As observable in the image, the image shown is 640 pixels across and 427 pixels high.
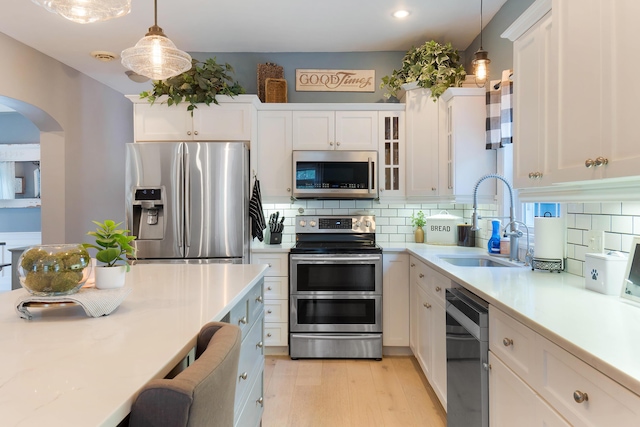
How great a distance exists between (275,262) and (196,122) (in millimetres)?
1390

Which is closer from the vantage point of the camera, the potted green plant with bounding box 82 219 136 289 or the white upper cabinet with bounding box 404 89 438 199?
the potted green plant with bounding box 82 219 136 289

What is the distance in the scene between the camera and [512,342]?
141cm

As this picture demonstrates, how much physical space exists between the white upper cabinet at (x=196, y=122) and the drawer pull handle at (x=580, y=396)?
2.93m

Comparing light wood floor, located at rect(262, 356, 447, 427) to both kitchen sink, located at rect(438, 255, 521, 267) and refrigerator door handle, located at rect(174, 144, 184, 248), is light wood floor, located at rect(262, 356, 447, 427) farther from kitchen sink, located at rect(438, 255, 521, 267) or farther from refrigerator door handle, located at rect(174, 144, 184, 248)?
refrigerator door handle, located at rect(174, 144, 184, 248)

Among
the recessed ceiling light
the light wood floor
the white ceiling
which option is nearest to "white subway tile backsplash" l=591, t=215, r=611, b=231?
the light wood floor

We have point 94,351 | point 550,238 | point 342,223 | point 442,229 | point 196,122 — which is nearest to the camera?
point 94,351

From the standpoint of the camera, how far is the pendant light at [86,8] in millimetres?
1519

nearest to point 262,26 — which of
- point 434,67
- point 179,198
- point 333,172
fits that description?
point 333,172

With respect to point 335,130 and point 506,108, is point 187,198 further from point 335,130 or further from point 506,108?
point 506,108

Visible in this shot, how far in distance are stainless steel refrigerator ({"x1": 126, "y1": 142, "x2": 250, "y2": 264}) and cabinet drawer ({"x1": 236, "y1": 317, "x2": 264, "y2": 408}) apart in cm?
132

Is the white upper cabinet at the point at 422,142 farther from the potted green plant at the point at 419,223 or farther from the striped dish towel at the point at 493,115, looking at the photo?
the striped dish towel at the point at 493,115

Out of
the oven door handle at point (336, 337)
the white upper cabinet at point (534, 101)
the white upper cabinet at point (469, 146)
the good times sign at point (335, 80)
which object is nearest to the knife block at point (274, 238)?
the oven door handle at point (336, 337)

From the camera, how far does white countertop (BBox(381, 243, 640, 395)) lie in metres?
0.94

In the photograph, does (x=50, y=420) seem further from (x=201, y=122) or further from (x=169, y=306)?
(x=201, y=122)
